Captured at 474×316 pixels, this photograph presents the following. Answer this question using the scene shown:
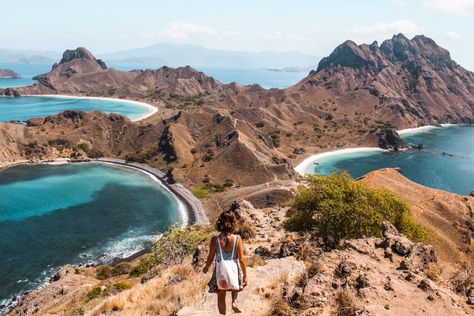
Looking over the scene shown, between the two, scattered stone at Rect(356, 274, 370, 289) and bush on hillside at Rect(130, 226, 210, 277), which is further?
bush on hillside at Rect(130, 226, 210, 277)

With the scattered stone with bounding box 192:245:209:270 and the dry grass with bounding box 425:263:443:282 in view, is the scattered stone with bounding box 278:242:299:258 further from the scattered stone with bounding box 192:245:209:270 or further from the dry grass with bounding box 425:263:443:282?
the dry grass with bounding box 425:263:443:282

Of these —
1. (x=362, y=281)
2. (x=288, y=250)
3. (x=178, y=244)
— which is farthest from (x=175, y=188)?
(x=362, y=281)

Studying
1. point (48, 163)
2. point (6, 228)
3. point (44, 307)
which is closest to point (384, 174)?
point (44, 307)

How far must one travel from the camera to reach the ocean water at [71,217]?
81812mm

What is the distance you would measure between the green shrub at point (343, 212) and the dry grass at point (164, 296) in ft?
42.8

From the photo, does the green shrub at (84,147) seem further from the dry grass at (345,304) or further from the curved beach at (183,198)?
the dry grass at (345,304)

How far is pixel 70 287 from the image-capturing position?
5891cm

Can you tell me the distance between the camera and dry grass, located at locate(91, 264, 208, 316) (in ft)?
68.0

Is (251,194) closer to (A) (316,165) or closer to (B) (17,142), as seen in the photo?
(A) (316,165)

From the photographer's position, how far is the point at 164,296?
22.9 metres

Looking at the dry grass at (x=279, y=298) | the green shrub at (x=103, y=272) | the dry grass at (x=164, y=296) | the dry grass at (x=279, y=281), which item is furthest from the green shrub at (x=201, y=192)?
the dry grass at (x=279, y=298)

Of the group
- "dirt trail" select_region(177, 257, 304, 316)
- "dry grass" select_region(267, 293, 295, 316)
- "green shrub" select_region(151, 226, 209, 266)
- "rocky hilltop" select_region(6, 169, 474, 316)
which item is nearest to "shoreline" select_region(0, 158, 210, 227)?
"green shrub" select_region(151, 226, 209, 266)

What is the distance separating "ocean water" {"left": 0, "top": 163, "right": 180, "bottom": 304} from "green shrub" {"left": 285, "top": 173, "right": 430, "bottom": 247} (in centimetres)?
5937

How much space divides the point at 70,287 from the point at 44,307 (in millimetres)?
9225
